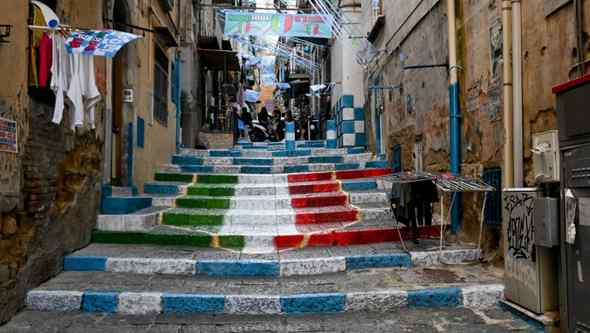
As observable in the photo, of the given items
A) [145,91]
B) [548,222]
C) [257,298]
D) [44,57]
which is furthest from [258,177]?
[548,222]

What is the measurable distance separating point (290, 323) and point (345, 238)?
230cm

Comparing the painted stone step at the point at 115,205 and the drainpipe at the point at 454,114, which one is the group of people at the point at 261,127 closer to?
the painted stone step at the point at 115,205

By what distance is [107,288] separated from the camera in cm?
476

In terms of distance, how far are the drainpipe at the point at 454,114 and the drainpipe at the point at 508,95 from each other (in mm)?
1270

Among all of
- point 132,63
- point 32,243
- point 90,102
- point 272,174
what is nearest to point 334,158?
point 272,174

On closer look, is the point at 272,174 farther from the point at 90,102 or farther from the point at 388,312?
the point at 388,312

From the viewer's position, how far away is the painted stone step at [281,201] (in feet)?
25.6

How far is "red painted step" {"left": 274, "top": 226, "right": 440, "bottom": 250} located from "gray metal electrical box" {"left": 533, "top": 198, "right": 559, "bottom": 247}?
8.69ft

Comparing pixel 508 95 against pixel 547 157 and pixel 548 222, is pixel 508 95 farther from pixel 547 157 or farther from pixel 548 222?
pixel 548 222

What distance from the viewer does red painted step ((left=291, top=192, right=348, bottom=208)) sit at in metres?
7.88

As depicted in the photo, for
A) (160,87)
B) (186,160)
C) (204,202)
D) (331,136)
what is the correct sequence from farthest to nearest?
(331,136) < (186,160) < (160,87) < (204,202)

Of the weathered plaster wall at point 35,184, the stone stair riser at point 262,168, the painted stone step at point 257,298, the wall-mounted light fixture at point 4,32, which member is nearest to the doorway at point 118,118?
the weathered plaster wall at point 35,184

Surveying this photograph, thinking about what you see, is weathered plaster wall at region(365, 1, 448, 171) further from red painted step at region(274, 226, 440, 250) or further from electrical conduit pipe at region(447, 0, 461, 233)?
red painted step at region(274, 226, 440, 250)

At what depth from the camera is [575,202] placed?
11.4 feet
